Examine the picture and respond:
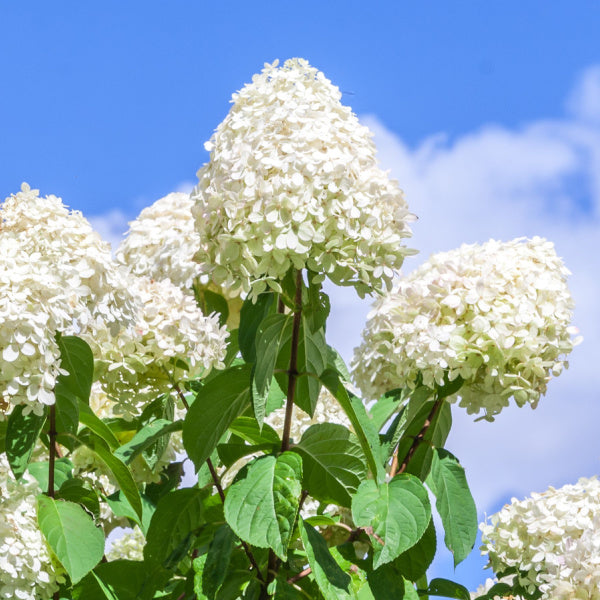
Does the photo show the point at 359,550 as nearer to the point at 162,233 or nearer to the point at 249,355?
the point at 249,355

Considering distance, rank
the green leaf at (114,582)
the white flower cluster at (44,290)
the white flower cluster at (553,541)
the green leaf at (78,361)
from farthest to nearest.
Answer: the green leaf at (114,582), the green leaf at (78,361), the white flower cluster at (553,541), the white flower cluster at (44,290)

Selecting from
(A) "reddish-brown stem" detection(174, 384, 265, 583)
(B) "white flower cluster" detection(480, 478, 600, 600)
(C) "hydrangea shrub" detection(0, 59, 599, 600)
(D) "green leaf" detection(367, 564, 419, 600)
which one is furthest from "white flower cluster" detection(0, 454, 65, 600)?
(B) "white flower cluster" detection(480, 478, 600, 600)

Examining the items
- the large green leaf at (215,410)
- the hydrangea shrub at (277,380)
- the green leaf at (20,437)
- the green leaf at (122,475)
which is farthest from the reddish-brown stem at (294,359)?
the green leaf at (20,437)

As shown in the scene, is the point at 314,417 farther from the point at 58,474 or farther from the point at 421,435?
the point at 58,474

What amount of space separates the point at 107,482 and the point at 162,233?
Answer: 108cm

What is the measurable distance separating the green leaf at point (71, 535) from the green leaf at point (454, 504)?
3.41 ft

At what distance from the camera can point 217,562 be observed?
266 cm

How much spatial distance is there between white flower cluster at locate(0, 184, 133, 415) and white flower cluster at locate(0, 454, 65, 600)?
42 centimetres

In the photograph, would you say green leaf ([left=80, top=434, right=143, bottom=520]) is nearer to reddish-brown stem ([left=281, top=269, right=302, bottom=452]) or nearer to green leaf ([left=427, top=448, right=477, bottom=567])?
reddish-brown stem ([left=281, top=269, right=302, bottom=452])

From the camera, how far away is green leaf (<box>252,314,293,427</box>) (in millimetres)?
2523

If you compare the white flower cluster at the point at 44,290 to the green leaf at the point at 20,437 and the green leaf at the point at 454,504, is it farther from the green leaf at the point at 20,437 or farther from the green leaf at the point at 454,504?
the green leaf at the point at 454,504

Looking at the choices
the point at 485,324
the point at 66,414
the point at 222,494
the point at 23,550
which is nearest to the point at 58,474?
the point at 66,414

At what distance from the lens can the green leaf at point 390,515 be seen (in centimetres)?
263

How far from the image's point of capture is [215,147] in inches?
107
